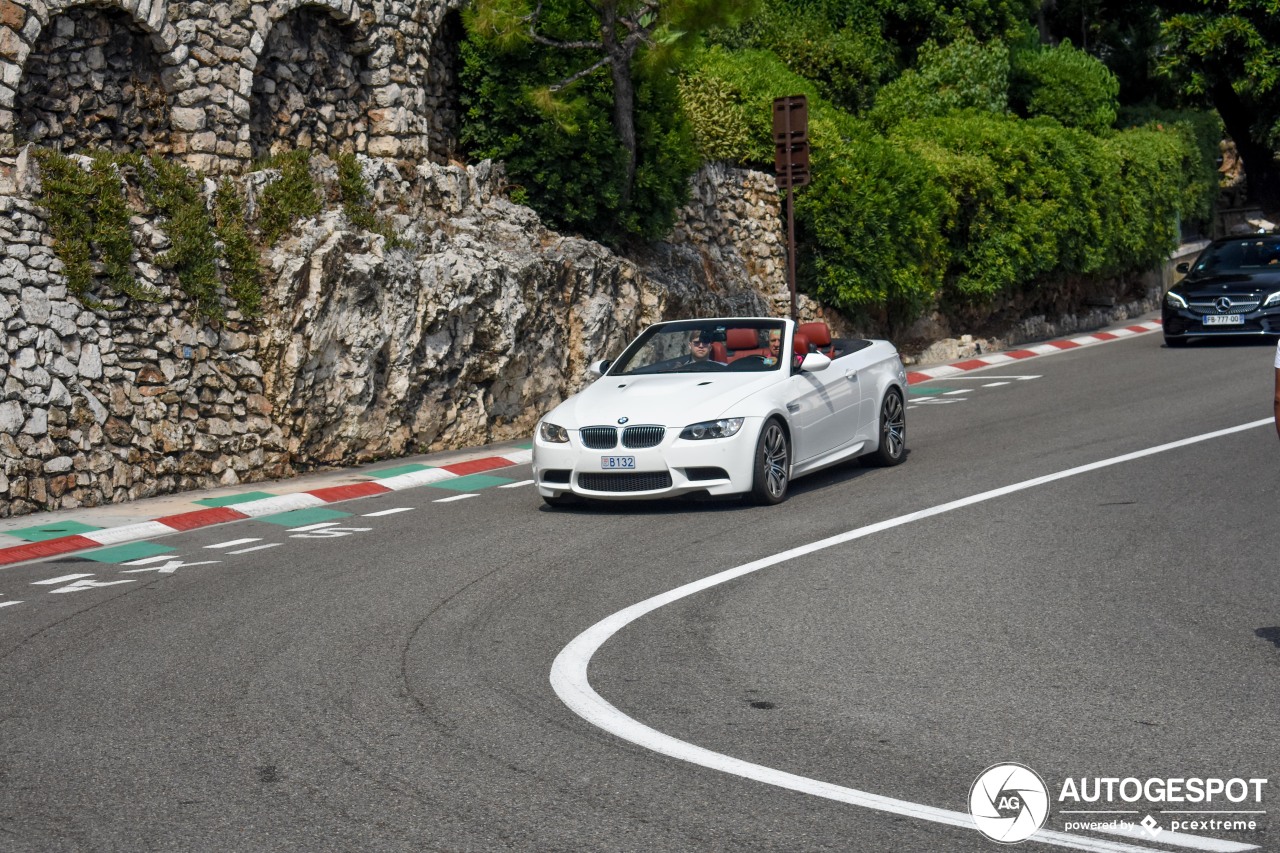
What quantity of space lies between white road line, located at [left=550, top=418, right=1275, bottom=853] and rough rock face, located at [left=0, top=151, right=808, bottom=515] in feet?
22.8

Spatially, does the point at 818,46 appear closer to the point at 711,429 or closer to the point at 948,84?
the point at 948,84

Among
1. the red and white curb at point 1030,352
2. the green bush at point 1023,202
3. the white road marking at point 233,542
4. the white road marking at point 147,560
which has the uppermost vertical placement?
the green bush at point 1023,202

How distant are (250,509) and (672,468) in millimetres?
4074

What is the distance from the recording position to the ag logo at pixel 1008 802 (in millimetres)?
4926

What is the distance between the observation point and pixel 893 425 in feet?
46.7

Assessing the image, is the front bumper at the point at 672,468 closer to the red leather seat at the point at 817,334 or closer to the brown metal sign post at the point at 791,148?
the red leather seat at the point at 817,334

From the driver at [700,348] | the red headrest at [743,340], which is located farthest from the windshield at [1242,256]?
the driver at [700,348]

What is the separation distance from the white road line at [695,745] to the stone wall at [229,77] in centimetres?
925

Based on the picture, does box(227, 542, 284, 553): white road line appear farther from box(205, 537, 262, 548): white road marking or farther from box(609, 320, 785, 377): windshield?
box(609, 320, 785, 377): windshield

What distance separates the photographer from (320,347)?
15656mm

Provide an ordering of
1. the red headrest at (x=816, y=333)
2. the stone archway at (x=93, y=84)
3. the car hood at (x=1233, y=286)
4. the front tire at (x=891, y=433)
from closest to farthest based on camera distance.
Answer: the red headrest at (x=816, y=333)
the front tire at (x=891, y=433)
the stone archway at (x=93, y=84)
the car hood at (x=1233, y=286)

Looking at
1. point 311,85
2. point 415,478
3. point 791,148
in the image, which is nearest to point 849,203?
point 791,148

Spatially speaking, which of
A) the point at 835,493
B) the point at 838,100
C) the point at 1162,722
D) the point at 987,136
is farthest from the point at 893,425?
the point at 838,100

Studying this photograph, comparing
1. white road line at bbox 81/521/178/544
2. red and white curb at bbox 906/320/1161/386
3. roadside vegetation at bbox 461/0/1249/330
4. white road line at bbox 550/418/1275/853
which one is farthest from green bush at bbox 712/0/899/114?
white road line at bbox 550/418/1275/853
